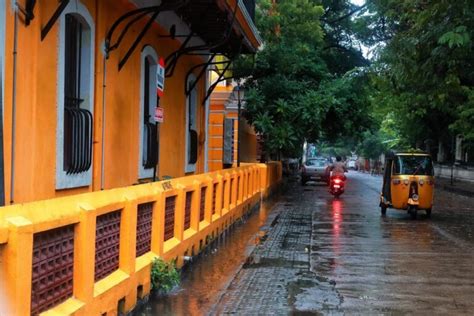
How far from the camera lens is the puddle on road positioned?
6.50 metres

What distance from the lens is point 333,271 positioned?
28.5 feet

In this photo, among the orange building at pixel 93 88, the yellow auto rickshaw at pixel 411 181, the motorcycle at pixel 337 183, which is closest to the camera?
the orange building at pixel 93 88

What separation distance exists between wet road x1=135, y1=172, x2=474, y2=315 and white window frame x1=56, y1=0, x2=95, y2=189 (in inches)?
76.4

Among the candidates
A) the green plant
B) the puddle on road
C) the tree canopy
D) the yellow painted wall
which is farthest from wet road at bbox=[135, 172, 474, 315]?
the tree canopy

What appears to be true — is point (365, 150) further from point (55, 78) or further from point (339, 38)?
point (55, 78)

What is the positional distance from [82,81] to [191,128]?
6746 mm

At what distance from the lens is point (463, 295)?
287 inches

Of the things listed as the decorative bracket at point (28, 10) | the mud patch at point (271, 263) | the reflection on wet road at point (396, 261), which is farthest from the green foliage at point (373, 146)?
the decorative bracket at point (28, 10)

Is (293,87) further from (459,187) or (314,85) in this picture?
(459,187)

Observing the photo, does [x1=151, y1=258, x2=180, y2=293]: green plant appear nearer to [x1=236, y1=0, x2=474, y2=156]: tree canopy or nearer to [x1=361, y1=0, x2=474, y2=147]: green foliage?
[x1=361, y1=0, x2=474, y2=147]: green foliage

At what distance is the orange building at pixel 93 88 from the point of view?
6410 mm

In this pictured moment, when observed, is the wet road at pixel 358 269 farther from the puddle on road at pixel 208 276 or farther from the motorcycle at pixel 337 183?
the motorcycle at pixel 337 183

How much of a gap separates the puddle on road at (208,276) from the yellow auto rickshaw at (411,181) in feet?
14.2

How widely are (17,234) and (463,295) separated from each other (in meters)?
5.53
